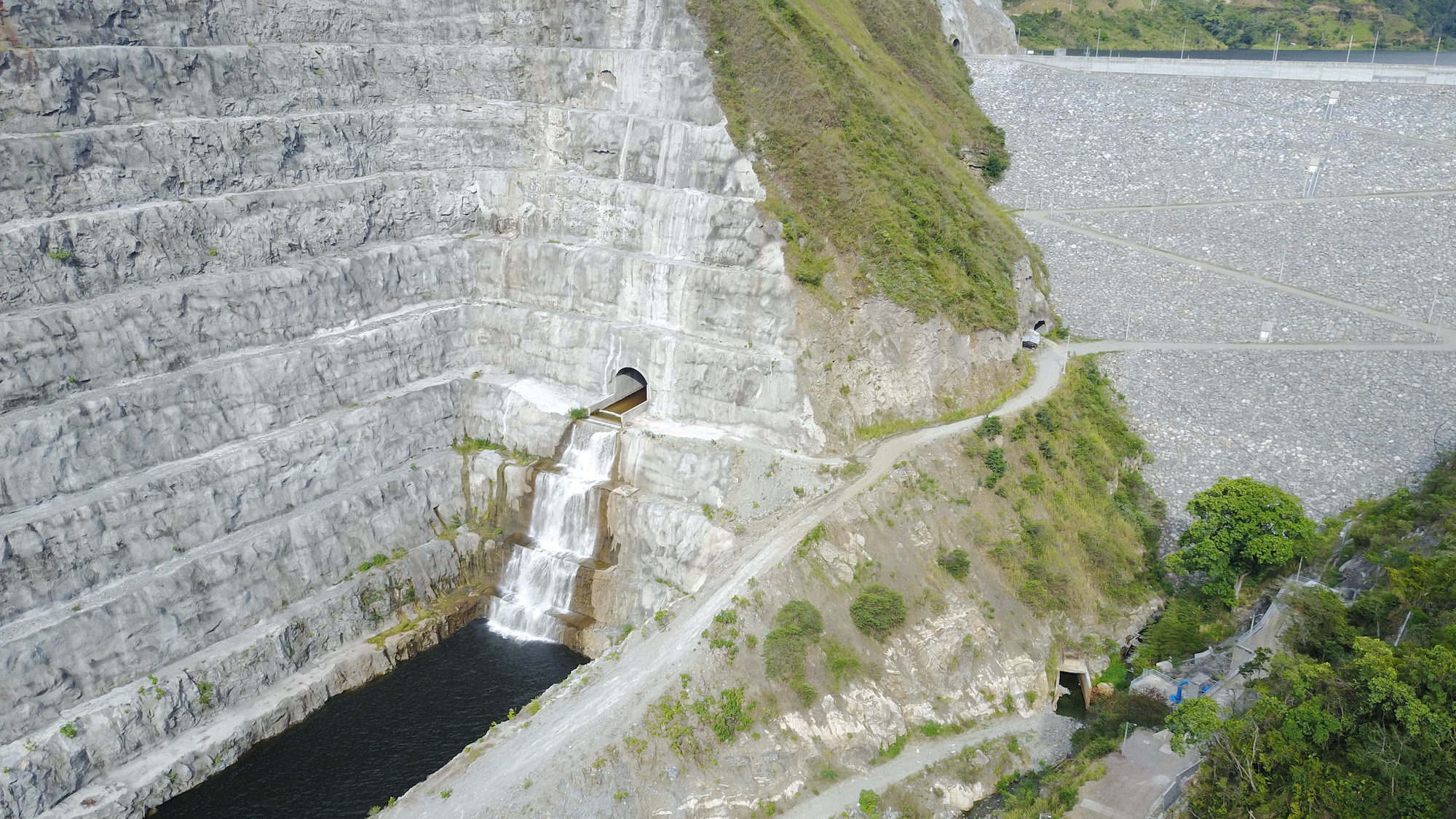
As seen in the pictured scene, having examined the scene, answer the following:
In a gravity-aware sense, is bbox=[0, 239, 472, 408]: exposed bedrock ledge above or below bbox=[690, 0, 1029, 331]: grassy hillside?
below

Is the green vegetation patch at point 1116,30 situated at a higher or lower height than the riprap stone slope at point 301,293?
higher

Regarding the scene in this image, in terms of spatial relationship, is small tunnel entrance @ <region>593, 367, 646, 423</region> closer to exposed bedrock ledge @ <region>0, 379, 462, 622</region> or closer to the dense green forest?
exposed bedrock ledge @ <region>0, 379, 462, 622</region>

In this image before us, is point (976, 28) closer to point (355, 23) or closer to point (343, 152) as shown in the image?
point (355, 23)

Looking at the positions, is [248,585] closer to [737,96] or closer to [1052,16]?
[737,96]

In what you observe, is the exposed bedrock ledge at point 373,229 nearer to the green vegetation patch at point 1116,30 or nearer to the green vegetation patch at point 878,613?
the green vegetation patch at point 878,613

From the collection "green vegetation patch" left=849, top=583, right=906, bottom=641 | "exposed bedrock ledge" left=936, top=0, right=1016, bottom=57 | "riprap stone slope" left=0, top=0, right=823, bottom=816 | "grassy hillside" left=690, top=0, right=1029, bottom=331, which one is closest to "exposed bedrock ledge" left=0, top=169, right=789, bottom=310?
"riprap stone slope" left=0, top=0, right=823, bottom=816

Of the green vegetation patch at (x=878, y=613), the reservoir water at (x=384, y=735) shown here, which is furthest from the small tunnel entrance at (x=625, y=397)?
the green vegetation patch at (x=878, y=613)

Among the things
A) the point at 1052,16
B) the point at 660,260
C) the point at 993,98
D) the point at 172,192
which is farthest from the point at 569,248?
the point at 1052,16
